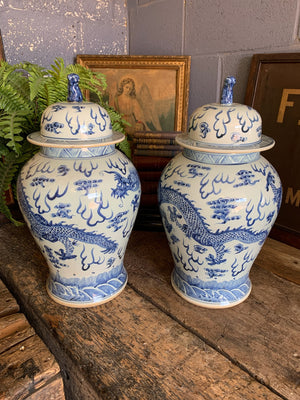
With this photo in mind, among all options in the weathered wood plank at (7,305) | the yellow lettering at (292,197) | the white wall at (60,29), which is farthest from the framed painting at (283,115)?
the weathered wood plank at (7,305)

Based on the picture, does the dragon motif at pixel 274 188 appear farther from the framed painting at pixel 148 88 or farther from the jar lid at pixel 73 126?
the framed painting at pixel 148 88

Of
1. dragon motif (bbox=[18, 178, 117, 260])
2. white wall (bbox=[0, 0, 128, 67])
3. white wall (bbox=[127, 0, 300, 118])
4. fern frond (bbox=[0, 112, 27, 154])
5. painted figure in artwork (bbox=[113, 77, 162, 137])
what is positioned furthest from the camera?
painted figure in artwork (bbox=[113, 77, 162, 137])

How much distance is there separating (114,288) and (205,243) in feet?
0.87

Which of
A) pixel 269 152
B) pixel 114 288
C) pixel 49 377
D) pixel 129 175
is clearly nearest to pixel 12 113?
pixel 129 175

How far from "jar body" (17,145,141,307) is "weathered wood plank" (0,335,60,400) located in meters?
0.16

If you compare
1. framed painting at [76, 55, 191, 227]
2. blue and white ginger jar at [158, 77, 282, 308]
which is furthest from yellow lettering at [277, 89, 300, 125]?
framed painting at [76, 55, 191, 227]

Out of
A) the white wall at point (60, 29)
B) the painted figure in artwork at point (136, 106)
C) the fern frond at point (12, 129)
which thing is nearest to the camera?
the fern frond at point (12, 129)

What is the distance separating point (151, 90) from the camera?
3.98ft

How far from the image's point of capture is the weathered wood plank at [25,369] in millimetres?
559

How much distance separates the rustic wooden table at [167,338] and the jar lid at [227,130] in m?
0.37

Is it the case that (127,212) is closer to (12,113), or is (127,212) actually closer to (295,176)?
(12,113)

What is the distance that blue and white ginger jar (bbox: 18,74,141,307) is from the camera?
25.4 inches

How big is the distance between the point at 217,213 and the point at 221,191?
44 mm

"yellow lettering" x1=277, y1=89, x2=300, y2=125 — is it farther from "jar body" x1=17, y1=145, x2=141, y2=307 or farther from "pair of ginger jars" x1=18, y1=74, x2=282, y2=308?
"jar body" x1=17, y1=145, x2=141, y2=307
